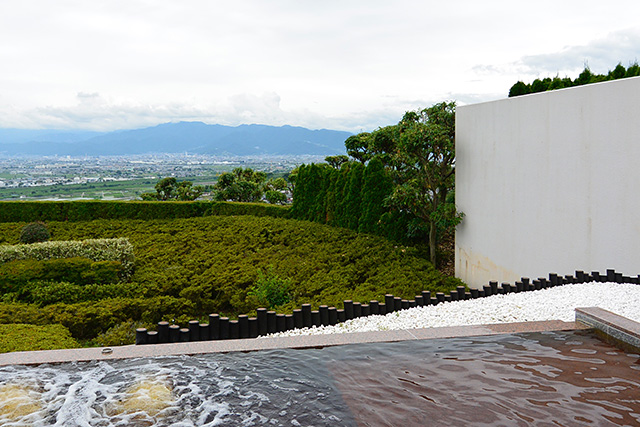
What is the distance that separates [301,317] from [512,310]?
2364 mm

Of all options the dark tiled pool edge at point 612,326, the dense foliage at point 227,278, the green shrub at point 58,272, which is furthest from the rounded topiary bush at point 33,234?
the dark tiled pool edge at point 612,326

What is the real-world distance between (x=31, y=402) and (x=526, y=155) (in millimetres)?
8049

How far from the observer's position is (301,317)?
5758 mm

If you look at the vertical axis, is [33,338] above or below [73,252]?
below

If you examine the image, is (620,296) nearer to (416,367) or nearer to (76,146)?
(416,367)

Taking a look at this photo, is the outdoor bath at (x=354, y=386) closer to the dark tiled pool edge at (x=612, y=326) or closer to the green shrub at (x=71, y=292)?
the dark tiled pool edge at (x=612, y=326)

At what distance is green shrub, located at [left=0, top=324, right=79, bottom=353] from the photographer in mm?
5266

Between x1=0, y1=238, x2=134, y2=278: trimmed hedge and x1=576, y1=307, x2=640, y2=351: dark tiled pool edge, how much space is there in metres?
8.83

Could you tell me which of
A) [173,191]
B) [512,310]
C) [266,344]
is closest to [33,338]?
[266,344]

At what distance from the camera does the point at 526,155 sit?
8.66 metres

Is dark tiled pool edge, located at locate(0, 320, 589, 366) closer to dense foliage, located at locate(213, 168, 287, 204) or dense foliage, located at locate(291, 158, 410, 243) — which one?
dense foliage, located at locate(291, 158, 410, 243)

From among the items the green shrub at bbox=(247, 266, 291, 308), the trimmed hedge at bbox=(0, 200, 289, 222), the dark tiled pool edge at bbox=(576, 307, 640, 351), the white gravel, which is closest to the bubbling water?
the white gravel

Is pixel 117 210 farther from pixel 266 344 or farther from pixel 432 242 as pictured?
pixel 266 344

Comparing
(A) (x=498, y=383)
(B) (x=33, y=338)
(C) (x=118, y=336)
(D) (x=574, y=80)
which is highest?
(D) (x=574, y=80)
